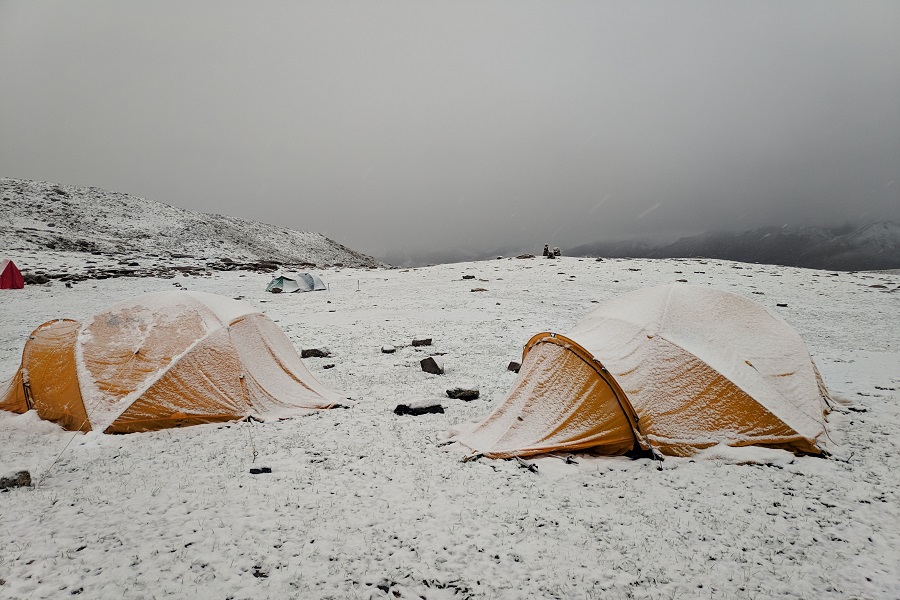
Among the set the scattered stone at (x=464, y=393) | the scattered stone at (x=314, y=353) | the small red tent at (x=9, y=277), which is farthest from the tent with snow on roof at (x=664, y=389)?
the small red tent at (x=9, y=277)

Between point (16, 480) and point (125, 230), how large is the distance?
58777 millimetres

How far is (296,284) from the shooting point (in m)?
29.5

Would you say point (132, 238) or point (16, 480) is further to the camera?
point (132, 238)

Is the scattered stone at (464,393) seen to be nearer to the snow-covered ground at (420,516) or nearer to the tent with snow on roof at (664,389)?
the snow-covered ground at (420,516)

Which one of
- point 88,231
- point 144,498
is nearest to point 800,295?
point 144,498

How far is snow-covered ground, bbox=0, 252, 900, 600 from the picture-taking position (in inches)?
167

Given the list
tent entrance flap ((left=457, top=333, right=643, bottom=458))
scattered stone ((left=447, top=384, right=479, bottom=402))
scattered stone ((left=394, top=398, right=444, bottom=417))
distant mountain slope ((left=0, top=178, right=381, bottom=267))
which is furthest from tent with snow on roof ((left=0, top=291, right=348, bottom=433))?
distant mountain slope ((left=0, top=178, right=381, bottom=267))

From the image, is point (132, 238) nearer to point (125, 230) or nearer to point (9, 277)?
point (125, 230)

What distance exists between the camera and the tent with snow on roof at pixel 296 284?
2908 centimetres

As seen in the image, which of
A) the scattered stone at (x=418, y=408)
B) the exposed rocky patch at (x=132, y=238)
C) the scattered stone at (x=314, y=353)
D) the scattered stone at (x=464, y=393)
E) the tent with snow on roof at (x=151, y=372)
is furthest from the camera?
the exposed rocky patch at (x=132, y=238)

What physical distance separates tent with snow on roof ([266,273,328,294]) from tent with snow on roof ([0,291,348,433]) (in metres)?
20.4

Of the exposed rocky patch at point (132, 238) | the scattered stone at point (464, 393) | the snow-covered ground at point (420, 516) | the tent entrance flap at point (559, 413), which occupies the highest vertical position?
the exposed rocky patch at point (132, 238)

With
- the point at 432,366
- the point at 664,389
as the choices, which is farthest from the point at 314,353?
the point at 664,389

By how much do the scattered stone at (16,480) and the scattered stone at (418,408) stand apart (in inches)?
218
